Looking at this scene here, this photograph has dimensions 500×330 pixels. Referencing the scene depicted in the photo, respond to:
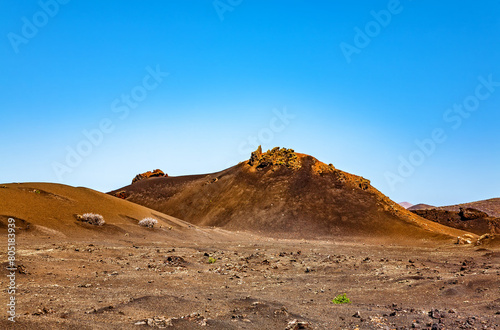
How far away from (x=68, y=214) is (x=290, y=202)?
27374 mm

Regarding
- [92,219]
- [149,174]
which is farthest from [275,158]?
[149,174]

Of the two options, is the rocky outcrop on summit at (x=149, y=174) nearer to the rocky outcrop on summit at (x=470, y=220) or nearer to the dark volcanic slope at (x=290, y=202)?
the dark volcanic slope at (x=290, y=202)

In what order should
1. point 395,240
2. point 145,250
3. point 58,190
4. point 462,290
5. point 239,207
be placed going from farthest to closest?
point 239,207, point 395,240, point 58,190, point 145,250, point 462,290

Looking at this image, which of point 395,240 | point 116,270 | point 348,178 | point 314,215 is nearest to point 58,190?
point 116,270

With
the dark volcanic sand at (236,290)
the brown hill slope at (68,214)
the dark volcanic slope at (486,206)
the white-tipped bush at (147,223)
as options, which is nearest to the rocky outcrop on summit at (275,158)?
the brown hill slope at (68,214)

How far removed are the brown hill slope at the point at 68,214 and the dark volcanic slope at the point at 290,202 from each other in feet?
50.9

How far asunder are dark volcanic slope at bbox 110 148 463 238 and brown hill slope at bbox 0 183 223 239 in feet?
50.9

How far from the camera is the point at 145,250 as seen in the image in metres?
19.0

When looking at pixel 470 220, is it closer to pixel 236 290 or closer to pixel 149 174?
pixel 236 290

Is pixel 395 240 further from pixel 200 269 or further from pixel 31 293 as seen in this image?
pixel 31 293

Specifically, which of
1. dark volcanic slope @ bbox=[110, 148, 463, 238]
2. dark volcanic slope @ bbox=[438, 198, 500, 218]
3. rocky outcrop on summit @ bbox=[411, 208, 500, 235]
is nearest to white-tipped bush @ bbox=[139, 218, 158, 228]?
dark volcanic slope @ bbox=[110, 148, 463, 238]

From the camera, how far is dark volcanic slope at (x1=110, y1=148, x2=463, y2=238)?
4100 centimetres

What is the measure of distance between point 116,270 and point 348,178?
134 ft

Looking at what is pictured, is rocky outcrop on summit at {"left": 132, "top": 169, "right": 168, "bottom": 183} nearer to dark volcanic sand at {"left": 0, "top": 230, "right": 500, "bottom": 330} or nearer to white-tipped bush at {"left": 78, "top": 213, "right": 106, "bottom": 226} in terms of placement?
white-tipped bush at {"left": 78, "top": 213, "right": 106, "bottom": 226}
